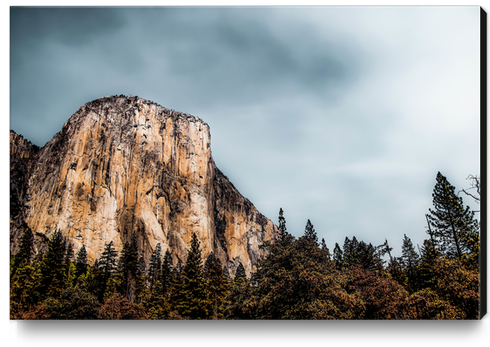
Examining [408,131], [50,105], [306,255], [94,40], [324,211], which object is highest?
[94,40]

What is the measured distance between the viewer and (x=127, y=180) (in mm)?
58875

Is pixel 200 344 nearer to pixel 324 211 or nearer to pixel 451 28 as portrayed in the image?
pixel 324 211

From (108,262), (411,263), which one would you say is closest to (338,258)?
(411,263)

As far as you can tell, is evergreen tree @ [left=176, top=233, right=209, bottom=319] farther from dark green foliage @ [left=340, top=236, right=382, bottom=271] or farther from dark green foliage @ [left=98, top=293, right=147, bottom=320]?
dark green foliage @ [left=340, top=236, right=382, bottom=271]

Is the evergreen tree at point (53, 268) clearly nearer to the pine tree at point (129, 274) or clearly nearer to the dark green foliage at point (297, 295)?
the pine tree at point (129, 274)

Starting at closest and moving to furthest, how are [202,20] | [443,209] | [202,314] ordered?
[202,20] → [443,209] → [202,314]

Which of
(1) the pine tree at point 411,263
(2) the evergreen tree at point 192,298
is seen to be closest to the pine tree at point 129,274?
(2) the evergreen tree at point 192,298

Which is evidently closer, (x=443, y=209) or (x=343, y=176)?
(x=343, y=176)

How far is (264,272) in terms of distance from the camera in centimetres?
1422

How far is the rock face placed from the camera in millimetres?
51594

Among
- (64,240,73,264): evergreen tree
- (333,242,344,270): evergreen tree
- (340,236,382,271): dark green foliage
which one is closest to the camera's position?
(340,236,382,271): dark green foliage

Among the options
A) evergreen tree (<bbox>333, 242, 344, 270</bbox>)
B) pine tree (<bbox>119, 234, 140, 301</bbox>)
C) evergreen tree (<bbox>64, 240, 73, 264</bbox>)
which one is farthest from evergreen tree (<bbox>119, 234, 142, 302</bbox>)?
evergreen tree (<bbox>333, 242, 344, 270</bbox>)
